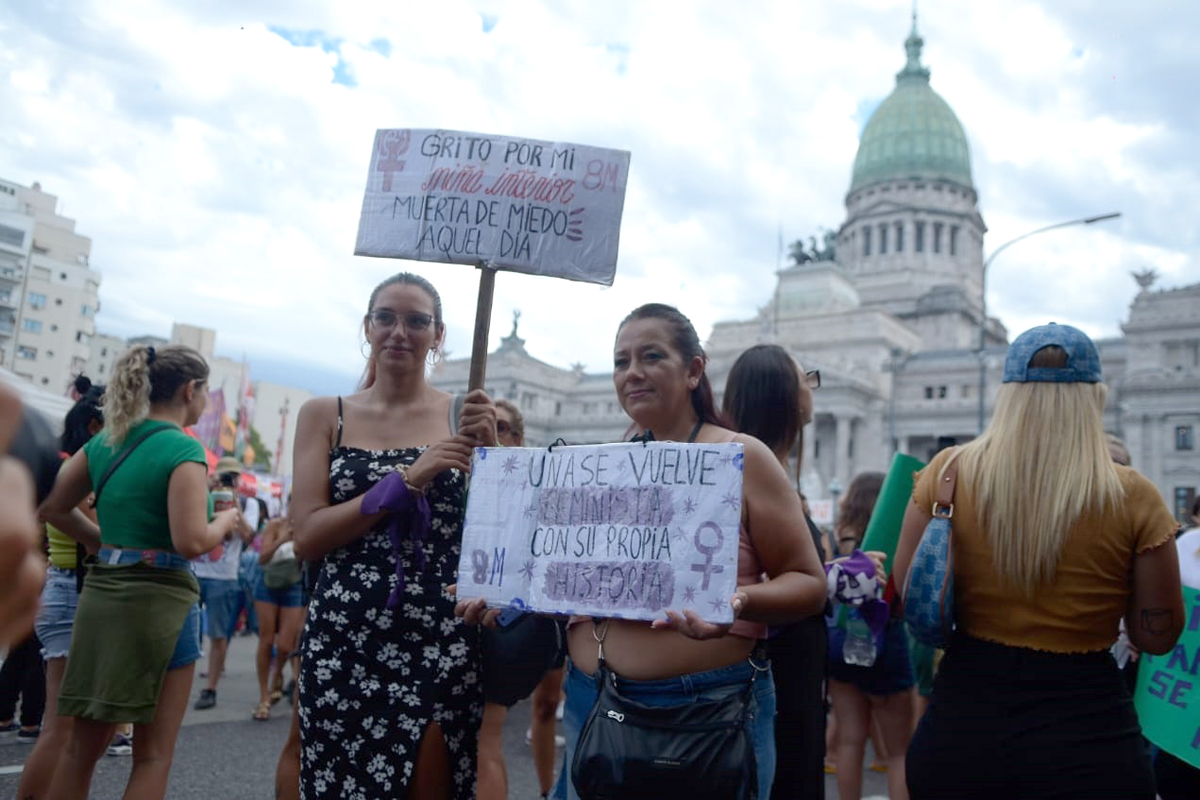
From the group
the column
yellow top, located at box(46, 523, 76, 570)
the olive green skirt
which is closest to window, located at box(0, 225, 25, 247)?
the column

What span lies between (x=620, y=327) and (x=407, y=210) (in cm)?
111

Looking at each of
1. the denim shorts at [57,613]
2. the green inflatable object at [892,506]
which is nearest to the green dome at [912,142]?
the green inflatable object at [892,506]

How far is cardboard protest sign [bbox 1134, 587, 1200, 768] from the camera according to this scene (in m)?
3.23

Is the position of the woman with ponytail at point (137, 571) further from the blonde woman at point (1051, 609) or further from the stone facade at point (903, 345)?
the stone facade at point (903, 345)

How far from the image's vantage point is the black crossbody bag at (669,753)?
7.52ft

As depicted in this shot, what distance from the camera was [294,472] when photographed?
322 centimetres

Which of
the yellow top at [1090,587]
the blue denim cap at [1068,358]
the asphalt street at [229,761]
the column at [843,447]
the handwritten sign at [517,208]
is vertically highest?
the column at [843,447]

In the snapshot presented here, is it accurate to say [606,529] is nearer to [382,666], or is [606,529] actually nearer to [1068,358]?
[382,666]

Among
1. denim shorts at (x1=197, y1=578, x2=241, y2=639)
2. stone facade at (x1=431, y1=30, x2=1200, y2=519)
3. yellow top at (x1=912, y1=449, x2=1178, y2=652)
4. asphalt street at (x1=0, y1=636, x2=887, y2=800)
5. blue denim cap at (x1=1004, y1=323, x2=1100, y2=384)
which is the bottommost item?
asphalt street at (x1=0, y1=636, x2=887, y2=800)

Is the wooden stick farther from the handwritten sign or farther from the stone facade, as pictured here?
the stone facade

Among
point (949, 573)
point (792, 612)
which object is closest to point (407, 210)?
point (792, 612)

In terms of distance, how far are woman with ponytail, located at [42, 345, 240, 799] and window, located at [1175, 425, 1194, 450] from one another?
4632cm

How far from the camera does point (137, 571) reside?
3578 mm

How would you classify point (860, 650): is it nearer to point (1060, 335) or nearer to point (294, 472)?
point (1060, 335)
